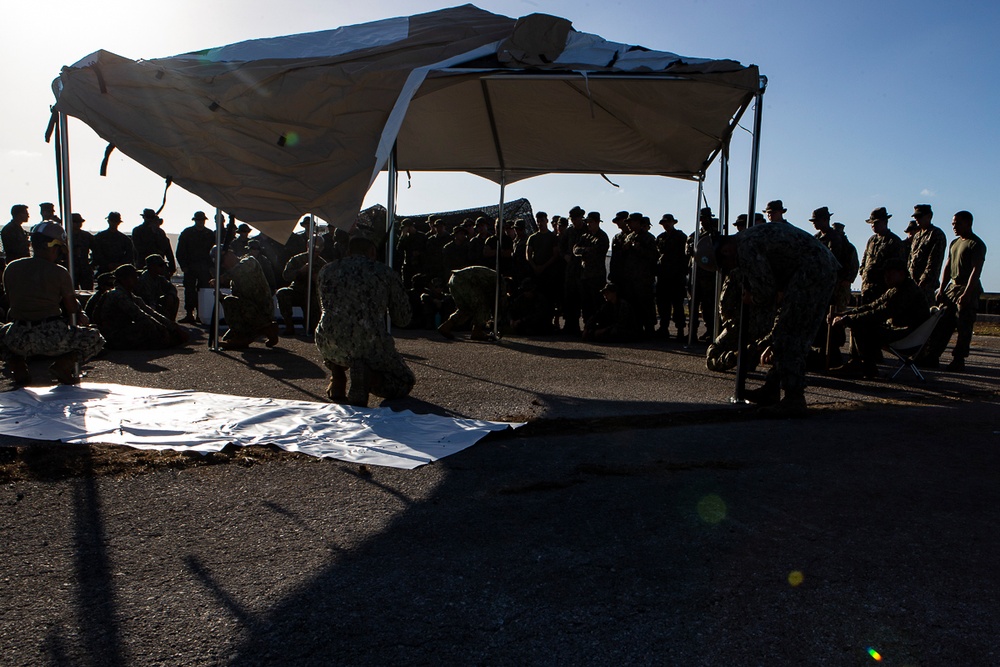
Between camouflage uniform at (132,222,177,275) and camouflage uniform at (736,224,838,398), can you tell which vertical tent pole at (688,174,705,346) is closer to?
camouflage uniform at (736,224,838,398)

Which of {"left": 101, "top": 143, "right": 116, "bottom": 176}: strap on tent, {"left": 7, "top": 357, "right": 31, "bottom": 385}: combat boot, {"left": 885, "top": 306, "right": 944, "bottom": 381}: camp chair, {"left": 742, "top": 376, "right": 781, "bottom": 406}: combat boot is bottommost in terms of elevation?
{"left": 7, "top": 357, "right": 31, "bottom": 385}: combat boot

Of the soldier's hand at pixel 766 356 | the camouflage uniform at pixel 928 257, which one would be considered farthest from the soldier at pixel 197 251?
the camouflage uniform at pixel 928 257

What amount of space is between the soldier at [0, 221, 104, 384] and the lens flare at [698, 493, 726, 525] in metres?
5.56

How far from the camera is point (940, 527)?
3.49 meters

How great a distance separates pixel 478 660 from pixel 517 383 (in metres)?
5.39

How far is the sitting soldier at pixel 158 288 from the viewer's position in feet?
36.1

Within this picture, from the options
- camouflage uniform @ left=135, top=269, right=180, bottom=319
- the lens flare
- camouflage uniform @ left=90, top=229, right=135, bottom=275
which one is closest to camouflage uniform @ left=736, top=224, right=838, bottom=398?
the lens flare

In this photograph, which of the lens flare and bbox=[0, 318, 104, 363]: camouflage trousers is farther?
bbox=[0, 318, 104, 363]: camouflage trousers

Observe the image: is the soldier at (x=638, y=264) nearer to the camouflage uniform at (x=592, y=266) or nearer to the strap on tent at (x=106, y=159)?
the camouflage uniform at (x=592, y=266)

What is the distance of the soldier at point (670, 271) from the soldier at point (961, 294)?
3562 millimetres

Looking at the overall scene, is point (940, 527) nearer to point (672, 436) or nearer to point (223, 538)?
point (672, 436)

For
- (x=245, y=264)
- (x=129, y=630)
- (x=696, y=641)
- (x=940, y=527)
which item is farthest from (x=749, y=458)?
(x=245, y=264)

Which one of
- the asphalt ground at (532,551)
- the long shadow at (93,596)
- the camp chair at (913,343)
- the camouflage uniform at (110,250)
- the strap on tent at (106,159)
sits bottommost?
the long shadow at (93,596)

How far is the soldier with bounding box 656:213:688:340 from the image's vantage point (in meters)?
12.0
